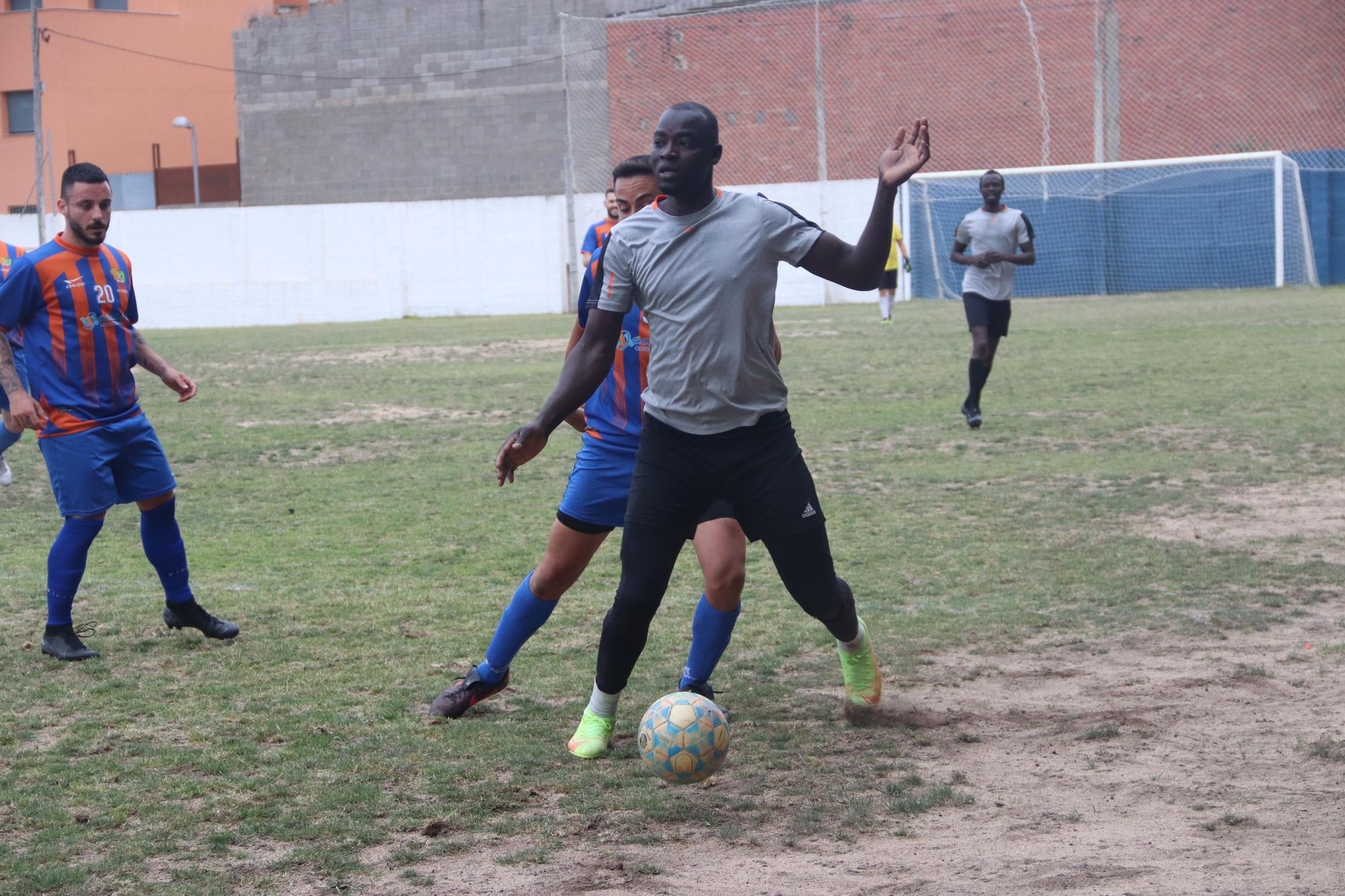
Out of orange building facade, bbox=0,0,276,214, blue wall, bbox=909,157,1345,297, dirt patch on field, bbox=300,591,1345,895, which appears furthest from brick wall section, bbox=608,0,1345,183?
dirt patch on field, bbox=300,591,1345,895

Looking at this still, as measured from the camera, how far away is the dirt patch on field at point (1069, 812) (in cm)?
346

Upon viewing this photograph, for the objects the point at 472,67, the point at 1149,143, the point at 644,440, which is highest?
the point at 472,67

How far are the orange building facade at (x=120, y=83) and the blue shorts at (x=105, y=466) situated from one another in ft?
143

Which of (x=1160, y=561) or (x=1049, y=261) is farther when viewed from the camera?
(x=1049, y=261)

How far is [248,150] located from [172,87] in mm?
7123

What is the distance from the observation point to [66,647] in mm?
5707

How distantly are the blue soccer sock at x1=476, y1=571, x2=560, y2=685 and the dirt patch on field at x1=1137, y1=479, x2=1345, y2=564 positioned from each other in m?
4.01

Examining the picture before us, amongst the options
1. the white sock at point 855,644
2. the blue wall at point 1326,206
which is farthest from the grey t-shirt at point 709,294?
the blue wall at point 1326,206

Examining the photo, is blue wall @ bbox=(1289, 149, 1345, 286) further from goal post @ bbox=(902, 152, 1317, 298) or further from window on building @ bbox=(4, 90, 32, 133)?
window on building @ bbox=(4, 90, 32, 133)

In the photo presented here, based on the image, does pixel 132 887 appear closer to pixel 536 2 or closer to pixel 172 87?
pixel 536 2

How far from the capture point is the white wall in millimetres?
35156

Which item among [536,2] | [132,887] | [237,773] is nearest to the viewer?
[132,887]

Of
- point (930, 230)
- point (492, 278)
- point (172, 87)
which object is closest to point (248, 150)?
point (172, 87)

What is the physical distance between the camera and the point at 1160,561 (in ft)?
23.0
